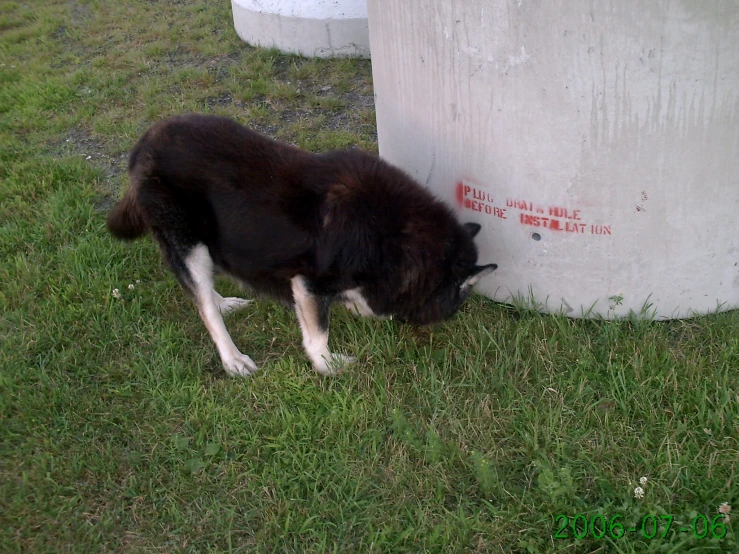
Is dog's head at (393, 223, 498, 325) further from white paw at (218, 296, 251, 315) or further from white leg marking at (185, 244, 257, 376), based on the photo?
white paw at (218, 296, 251, 315)

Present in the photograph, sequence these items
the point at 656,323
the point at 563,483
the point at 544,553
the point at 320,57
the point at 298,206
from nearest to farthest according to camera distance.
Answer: the point at 544,553
the point at 563,483
the point at 298,206
the point at 656,323
the point at 320,57

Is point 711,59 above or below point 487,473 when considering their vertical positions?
above

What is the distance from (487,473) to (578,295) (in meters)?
1.40

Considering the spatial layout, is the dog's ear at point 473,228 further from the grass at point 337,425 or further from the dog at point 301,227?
the grass at point 337,425

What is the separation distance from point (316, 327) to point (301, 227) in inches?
23.0

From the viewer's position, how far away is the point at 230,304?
448cm

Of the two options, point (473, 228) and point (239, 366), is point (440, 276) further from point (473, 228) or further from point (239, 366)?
point (239, 366)

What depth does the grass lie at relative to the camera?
2.94 meters

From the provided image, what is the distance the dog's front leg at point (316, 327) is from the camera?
3705 mm

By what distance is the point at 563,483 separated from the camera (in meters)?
2.94

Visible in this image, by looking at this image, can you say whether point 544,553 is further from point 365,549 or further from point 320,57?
point 320,57

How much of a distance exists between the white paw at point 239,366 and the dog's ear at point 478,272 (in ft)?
4.41

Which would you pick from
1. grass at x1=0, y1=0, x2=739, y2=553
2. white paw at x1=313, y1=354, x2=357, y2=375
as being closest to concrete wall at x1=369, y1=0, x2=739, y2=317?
grass at x1=0, y1=0, x2=739, y2=553

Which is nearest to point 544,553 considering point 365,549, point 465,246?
point 365,549
